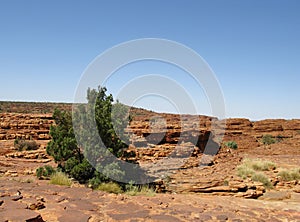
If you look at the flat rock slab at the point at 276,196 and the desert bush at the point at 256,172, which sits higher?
the desert bush at the point at 256,172

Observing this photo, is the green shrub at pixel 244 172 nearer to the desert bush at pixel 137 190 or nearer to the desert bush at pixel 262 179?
the desert bush at pixel 262 179

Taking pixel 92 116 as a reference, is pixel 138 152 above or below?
below

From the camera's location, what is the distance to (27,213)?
5.09 meters

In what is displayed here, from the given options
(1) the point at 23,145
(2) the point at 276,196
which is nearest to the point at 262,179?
(2) the point at 276,196

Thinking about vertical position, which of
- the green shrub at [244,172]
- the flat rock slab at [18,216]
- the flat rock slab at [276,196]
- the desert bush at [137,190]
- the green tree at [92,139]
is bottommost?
the flat rock slab at [276,196]

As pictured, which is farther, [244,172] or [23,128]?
[23,128]

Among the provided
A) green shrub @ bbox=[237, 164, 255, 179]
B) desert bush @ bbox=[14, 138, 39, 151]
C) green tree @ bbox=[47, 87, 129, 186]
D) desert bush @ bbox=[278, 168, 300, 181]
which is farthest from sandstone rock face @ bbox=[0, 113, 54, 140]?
desert bush @ bbox=[278, 168, 300, 181]

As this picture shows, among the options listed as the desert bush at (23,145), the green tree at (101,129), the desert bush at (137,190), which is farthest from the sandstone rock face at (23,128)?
the desert bush at (137,190)

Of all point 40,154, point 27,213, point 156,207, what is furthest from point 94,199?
point 40,154

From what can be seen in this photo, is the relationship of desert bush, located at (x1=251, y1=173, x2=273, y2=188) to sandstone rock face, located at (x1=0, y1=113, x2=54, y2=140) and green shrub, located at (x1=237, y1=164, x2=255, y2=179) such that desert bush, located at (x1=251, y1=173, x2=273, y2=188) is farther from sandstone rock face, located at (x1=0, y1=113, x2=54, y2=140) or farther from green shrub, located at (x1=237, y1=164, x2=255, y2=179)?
sandstone rock face, located at (x1=0, y1=113, x2=54, y2=140)

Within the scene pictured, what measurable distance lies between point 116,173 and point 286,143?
102ft

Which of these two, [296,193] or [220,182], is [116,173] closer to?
[220,182]

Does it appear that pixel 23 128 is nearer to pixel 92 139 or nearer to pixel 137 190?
pixel 92 139

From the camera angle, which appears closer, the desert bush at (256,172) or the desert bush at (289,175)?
the desert bush at (256,172)
